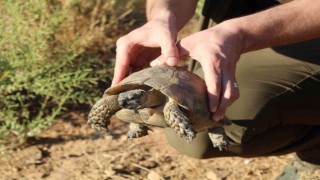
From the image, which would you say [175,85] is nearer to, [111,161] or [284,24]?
[284,24]

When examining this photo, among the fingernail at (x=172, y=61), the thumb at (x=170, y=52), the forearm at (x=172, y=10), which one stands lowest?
the fingernail at (x=172, y=61)

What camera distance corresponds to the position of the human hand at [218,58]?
174 centimetres

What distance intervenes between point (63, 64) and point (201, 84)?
1.33 meters

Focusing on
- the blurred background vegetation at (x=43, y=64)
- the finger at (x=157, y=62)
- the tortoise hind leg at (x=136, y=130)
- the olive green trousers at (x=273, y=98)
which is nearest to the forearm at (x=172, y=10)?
the finger at (x=157, y=62)

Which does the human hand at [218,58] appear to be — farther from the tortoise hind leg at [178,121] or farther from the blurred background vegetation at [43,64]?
the blurred background vegetation at [43,64]

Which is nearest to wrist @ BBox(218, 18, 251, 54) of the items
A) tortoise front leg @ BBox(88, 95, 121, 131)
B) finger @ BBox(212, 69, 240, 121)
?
finger @ BBox(212, 69, 240, 121)

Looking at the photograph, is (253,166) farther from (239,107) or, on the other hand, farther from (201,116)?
(201,116)

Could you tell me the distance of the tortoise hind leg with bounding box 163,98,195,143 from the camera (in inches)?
71.4

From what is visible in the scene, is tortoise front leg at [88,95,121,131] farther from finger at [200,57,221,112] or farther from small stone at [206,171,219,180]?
small stone at [206,171,219,180]

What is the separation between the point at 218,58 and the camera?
1.73m

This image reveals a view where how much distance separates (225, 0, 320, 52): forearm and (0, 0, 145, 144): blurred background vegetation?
122 centimetres

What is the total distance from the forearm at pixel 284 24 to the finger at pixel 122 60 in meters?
0.39

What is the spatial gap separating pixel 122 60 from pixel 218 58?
40cm

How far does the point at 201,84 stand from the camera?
191cm
